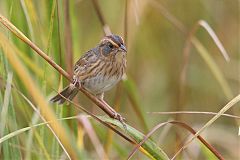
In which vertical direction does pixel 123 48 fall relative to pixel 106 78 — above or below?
above

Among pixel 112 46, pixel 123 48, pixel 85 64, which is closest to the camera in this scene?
pixel 123 48

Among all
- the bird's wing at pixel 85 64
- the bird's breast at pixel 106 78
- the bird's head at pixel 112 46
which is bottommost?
the bird's breast at pixel 106 78

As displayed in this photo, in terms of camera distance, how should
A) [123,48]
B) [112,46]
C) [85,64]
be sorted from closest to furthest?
[123,48]
[112,46]
[85,64]

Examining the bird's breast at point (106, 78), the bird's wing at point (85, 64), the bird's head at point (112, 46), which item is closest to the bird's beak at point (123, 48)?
the bird's head at point (112, 46)

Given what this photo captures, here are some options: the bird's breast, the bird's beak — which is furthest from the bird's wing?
the bird's beak

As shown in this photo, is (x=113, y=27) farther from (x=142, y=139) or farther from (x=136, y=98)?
(x=142, y=139)

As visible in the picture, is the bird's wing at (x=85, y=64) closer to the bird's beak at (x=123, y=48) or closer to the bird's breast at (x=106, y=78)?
the bird's breast at (x=106, y=78)

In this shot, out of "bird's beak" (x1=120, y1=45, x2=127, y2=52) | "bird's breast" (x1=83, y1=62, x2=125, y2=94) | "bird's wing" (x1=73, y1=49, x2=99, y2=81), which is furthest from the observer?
"bird's wing" (x1=73, y1=49, x2=99, y2=81)

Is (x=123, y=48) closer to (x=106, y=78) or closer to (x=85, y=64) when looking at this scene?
(x=106, y=78)

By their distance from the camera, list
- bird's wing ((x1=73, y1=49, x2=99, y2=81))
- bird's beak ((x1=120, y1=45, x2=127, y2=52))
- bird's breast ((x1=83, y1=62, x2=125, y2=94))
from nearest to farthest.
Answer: bird's beak ((x1=120, y1=45, x2=127, y2=52)), bird's breast ((x1=83, y1=62, x2=125, y2=94)), bird's wing ((x1=73, y1=49, x2=99, y2=81))

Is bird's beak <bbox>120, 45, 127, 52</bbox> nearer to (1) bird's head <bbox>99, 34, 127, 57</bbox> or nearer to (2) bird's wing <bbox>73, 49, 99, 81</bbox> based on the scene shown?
(1) bird's head <bbox>99, 34, 127, 57</bbox>

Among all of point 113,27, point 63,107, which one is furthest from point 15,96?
point 113,27

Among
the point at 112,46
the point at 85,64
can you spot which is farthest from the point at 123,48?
the point at 85,64

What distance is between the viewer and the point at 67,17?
9.71 ft
